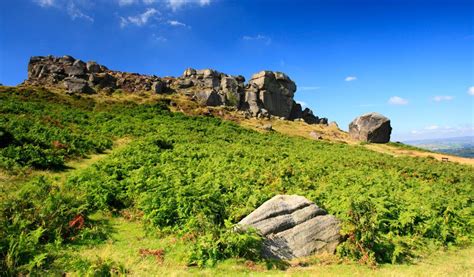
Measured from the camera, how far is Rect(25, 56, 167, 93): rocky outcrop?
55.6 m

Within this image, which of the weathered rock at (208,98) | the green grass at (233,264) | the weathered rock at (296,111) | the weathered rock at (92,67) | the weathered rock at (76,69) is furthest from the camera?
the weathered rock at (296,111)

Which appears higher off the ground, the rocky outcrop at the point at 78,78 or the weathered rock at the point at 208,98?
the rocky outcrop at the point at 78,78

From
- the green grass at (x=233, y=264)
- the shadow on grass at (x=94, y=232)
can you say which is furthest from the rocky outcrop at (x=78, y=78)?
the green grass at (x=233, y=264)

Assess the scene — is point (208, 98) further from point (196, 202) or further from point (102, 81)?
point (196, 202)

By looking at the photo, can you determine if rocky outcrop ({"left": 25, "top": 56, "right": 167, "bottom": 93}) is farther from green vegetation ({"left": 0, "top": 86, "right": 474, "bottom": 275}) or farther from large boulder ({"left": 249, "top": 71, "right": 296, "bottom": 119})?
green vegetation ({"left": 0, "top": 86, "right": 474, "bottom": 275})

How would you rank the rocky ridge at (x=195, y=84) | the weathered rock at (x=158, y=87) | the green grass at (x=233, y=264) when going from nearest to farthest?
1. the green grass at (x=233, y=264)
2. the rocky ridge at (x=195, y=84)
3. the weathered rock at (x=158, y=87)

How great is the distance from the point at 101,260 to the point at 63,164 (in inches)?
509

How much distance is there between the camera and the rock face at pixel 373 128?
191 ft

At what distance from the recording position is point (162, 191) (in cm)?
1282

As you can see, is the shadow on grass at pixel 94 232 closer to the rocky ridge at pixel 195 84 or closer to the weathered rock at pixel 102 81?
the rocky ridge at pixel 195 84

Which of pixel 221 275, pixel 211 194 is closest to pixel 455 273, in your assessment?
pixel 221 275

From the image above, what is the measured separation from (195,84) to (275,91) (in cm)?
2229

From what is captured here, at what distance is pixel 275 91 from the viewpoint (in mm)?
83625

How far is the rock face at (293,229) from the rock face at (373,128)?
52462 mm
